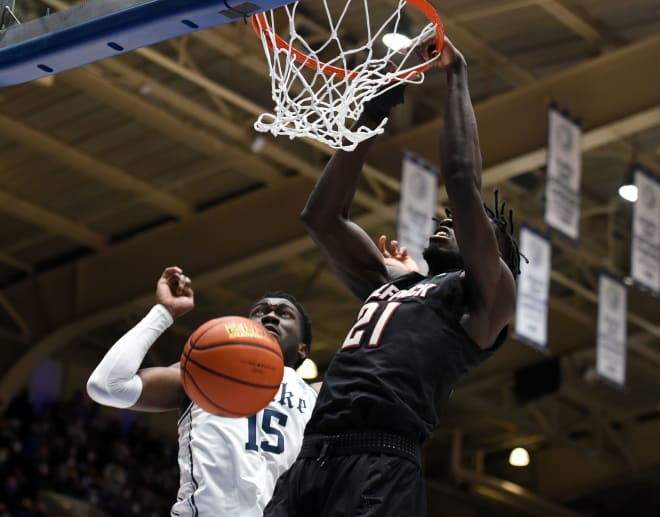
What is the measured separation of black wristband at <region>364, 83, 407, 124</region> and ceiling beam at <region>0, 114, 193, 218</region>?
9.75 metres

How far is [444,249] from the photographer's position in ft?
14.9

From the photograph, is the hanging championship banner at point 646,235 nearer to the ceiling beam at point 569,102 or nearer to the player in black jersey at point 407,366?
the ceiling beam at point 569,102

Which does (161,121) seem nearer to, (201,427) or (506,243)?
(201,427)

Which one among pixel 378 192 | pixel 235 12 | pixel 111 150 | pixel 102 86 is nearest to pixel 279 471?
pixel 235 12

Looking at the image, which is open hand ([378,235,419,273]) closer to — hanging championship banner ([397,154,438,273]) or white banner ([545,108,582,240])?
hanging championship banner ([397,154,438,273])

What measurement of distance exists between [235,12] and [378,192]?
1019cm

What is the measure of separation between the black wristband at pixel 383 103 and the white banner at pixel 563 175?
23.3ft

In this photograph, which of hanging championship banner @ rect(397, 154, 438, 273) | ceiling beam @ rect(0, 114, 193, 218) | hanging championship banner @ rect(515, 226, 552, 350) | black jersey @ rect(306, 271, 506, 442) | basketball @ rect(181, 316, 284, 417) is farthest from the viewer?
ceiling beam @ rect(0, 114, 193, 218)

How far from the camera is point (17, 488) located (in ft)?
49.7

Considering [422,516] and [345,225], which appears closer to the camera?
[422,516]

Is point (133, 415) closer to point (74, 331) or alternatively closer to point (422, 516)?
point (74, 331)

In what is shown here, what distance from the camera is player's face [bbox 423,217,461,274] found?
179 inches

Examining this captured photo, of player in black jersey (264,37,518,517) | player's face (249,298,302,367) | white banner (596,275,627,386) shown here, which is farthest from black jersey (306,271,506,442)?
white banner (596,275,627,386)

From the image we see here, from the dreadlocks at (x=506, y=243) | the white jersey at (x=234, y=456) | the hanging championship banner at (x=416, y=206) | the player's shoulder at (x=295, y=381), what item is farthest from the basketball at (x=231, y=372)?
the hanging championship banner at (x=416, y=206)
